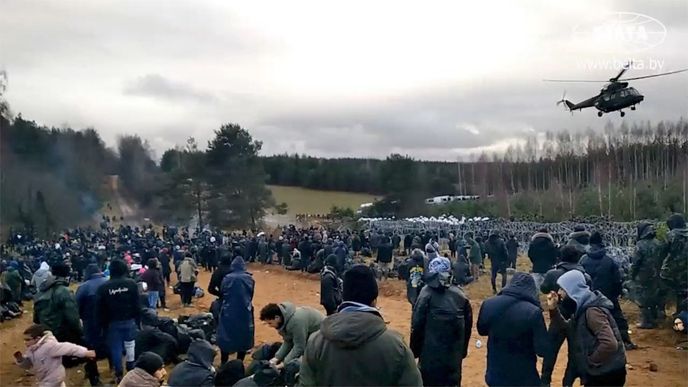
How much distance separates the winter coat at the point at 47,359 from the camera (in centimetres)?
520

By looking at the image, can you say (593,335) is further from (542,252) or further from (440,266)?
(542,252)

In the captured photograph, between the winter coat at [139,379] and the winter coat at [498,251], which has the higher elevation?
the winter coat at [139,379]

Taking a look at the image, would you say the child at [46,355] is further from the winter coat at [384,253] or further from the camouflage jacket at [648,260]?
the winter coat at [384,253]

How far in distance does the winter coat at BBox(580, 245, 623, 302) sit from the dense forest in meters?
22.0

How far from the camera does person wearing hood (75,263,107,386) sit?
6.94 metres

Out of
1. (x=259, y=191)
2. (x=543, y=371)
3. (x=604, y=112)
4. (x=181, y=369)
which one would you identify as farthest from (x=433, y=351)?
(x=259, y=191)

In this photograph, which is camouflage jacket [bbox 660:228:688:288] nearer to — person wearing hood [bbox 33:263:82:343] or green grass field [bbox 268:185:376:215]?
person wearing hood [bbox 33:263:82:343]

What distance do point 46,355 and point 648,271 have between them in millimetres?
8303

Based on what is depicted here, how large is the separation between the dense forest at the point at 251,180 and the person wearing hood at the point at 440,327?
77.7 ft

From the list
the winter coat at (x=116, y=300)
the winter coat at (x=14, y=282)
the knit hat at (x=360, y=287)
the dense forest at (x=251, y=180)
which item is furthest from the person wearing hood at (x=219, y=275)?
the dense forest at (x=251, y=180)

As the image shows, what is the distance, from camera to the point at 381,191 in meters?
49.5

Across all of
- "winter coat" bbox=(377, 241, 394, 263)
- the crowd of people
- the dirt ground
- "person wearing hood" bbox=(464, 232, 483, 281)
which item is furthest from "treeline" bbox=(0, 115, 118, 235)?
the crowd of people

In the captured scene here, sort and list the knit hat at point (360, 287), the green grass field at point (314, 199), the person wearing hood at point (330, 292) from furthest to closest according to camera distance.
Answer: the green grass field at point (314, 199), the person wearing hood at point (330, 292), the knit hat at point (360, 287)

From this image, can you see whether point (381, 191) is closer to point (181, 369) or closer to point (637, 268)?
point (637, 268)
